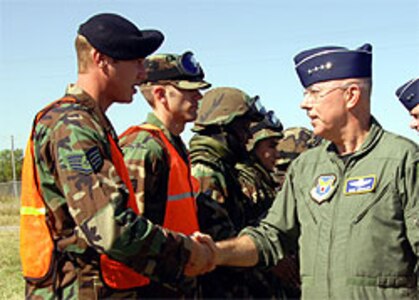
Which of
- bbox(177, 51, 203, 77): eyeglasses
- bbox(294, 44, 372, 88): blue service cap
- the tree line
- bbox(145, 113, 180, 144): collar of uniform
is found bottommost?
the tree line

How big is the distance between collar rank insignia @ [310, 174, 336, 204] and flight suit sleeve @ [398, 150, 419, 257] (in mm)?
397

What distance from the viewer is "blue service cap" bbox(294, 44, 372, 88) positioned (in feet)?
13.2

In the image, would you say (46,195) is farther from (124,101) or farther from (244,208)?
(244,208)

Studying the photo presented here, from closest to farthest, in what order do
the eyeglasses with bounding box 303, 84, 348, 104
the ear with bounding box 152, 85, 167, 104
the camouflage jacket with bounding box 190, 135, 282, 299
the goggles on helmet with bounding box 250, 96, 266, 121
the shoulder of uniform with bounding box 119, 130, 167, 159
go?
the eyeglasses with bounding box 303, 84, 348, 104
the shoulder of uniform with bounding box 119, 130, 167, 159
the ear with bounding box 152, 85, 167, 104
the camouflage jacket with bounding box 190, 135, 282, 299
the goggles on helmet with bounding box 250, 96, 266, 121

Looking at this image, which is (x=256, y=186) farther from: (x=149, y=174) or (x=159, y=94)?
(x=149, y=174)

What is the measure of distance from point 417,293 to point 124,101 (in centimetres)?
179

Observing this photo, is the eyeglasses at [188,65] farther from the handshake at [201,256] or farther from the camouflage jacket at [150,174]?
the handshake at [201,256]

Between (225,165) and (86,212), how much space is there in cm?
283

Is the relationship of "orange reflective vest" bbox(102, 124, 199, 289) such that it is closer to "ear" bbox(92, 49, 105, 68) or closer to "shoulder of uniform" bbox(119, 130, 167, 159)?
"shoulder of uniform" bbox(119, 130, 167, 159)

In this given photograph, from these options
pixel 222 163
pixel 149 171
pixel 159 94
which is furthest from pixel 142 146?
pixel 222 163

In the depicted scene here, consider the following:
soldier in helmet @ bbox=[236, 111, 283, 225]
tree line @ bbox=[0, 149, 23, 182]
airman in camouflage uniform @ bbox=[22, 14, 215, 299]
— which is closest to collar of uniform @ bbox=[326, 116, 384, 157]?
airman in camouflage uniform @ bbox=[22, 14, 215, 299]

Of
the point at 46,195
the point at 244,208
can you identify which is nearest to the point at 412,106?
the point at 244,208

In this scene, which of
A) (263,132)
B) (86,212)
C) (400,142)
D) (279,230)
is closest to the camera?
(86,212)

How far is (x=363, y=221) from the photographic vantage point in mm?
3729
